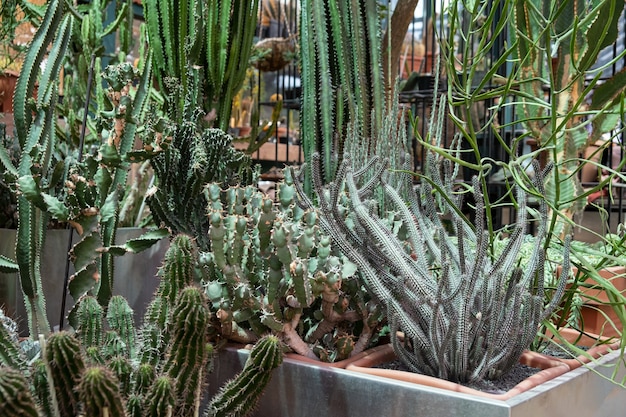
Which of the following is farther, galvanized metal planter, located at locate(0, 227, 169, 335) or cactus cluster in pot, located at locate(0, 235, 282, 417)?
galvanized metal planter, located at locate(0, 227, 169, 335)

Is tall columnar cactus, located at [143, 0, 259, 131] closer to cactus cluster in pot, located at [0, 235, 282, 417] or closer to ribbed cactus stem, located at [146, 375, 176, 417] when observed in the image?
cactus cluster in pot, located at [0, 235, 282, 417]

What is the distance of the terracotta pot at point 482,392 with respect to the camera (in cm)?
87

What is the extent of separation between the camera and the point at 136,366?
0.93 meters

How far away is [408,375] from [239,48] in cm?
A: 105

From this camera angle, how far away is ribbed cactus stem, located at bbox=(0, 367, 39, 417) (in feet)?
1.98

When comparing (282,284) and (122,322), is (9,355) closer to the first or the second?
(122,322)

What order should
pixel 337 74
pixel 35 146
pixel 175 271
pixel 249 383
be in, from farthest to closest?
pixel 337 74, pixel 35 146, pixel 175 271, pixel 249 383

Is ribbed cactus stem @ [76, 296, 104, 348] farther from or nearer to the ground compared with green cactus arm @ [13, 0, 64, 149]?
nearer to the ground

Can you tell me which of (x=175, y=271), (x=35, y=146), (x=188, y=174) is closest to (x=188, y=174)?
(x=188, y=174)

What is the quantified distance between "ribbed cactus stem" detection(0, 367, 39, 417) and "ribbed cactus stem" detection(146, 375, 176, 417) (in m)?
0.13

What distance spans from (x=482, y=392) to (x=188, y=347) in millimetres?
400

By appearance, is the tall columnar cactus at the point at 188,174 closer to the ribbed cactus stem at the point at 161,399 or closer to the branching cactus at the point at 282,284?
the branching cactus at the point at 282,284

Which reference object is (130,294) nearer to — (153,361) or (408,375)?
(153,361)

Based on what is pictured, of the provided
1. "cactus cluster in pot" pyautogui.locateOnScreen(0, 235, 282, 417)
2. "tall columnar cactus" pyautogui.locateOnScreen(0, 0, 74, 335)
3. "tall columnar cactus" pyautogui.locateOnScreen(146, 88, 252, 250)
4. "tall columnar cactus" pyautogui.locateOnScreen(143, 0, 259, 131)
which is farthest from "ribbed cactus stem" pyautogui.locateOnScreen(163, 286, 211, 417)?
"tall columnar cactus" pyautogui.locateOnScreen(143, 0, 259, 131)
